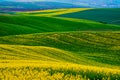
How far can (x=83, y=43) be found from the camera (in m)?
71.8

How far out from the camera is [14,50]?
157 feet


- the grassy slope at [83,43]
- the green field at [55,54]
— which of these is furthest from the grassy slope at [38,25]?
the grassy slope at [83,43]

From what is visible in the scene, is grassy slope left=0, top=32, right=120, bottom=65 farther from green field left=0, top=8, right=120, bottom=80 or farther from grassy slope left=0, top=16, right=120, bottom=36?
grassy slope left=0, top=16, right=120, bottom=36

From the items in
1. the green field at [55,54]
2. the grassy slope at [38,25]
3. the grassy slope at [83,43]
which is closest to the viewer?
the green field at [55,54]

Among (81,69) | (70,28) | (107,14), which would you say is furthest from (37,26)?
(107,14)

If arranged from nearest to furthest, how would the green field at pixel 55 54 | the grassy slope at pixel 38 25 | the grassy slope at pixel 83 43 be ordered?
the green field at pixel 55 54 < the grassy slope at pixel 83 43 < the grassy slope at pixel 38 25

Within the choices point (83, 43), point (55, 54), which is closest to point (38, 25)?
point (83, 43)

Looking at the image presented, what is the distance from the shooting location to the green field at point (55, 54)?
28406mm

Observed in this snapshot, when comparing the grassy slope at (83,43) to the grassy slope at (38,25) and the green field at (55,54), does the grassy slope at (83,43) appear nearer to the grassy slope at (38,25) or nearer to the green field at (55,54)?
the green field at (55,54)

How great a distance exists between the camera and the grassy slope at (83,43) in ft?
197

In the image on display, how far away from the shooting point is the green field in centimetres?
2841

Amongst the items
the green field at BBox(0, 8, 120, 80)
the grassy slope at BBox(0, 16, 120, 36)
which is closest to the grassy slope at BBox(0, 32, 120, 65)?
the green field at BBox(0, 8, 120, 80)

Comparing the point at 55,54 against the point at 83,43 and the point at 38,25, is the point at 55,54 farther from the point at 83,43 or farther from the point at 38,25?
the point at 38,25

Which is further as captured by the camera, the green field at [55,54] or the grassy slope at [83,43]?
the grassy slope at [83,43]
